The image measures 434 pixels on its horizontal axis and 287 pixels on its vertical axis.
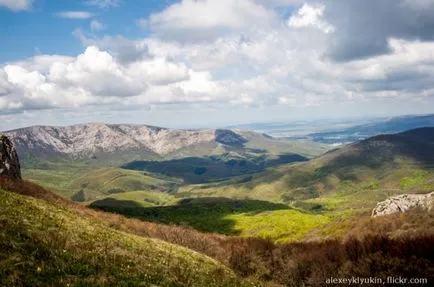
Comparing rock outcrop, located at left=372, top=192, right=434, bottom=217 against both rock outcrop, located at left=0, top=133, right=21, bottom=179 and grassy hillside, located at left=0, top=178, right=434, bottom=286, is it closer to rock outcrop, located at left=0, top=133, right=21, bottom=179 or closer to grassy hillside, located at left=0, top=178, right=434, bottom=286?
grassy hillside, located at left=0, top=178, right=434, bottom=286

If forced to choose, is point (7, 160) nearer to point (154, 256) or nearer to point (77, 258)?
point (154, 256)

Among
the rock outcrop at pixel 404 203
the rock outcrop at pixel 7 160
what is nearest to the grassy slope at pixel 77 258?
the rock outcrop at pixel 7 160

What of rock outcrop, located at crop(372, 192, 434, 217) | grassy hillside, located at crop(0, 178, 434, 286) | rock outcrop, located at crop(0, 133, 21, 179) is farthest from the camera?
rock outcrop, located at crop(372, 192, 434, 217)

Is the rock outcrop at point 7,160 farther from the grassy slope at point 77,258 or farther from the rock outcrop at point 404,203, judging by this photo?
the rock outcrop at point 404,203

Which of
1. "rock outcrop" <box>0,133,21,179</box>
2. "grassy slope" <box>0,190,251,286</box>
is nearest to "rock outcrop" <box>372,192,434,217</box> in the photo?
"grassy slope" <box>0,190,251,286</box>

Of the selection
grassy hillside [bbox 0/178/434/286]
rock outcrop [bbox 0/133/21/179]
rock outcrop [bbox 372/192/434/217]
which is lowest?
rock outcrop [bbox 372/192/434/217]

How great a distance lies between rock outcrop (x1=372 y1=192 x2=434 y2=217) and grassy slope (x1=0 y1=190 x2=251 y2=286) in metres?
64.5

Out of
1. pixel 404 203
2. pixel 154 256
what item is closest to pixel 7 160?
pixel 154 256

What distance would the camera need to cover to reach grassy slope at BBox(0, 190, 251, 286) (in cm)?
2254

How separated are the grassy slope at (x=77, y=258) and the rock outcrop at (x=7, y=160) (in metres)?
34.2

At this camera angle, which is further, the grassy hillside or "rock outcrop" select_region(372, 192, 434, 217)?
"rock outcrop" select_region(372, 192, 434, 217)

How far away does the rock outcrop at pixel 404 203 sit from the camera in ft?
284

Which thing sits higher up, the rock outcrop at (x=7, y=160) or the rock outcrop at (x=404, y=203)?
the rock outcrop at (x=7, y=160)

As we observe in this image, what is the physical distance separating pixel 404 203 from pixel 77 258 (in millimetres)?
87218
